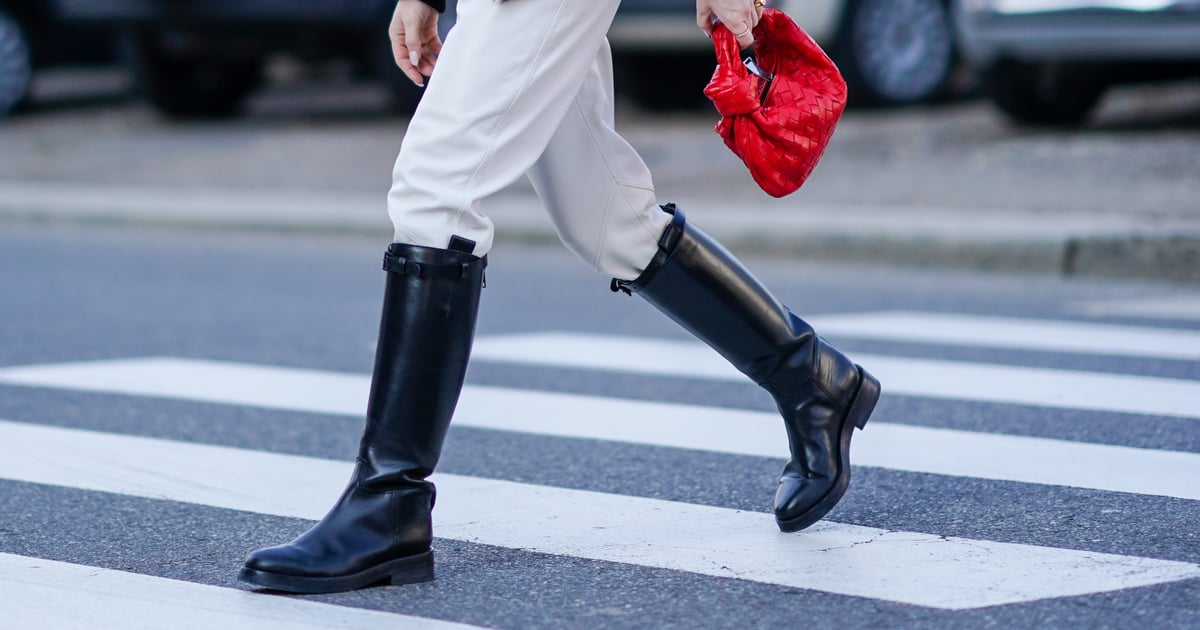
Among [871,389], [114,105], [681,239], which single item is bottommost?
[114,105]

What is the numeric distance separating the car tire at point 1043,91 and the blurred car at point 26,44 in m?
6.61

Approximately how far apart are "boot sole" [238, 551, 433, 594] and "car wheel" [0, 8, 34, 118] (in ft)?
36.6

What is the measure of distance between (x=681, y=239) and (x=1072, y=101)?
690cm

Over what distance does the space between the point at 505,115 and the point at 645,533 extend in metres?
0.75

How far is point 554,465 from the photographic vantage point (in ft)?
11.9

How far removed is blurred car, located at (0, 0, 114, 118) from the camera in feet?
42.9

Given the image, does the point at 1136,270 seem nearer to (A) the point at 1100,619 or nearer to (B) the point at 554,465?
(B) the point at 554,465

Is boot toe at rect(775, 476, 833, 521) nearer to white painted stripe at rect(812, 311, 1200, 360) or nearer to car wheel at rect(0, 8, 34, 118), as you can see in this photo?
white painted stripe at rect(812, 311, 1200, 360)

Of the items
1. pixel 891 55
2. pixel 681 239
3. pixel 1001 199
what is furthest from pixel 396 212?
pixel 891 55

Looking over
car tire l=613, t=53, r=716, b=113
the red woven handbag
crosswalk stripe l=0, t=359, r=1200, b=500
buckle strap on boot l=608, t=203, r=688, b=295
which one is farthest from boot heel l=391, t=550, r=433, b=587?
car tire l=613, t=53, r=716, b=113

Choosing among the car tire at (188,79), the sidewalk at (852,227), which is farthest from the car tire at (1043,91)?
the car tire at (188,79)

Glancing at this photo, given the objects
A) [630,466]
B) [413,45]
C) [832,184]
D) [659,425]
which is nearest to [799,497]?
[630,466]

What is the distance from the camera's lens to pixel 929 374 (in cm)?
470

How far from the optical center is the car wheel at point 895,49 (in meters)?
10.2
